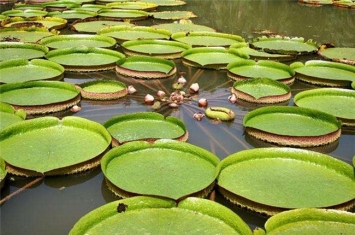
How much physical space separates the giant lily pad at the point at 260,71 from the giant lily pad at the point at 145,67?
0.77 m

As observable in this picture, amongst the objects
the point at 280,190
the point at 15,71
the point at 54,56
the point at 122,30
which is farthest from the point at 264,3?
the point at 280,190

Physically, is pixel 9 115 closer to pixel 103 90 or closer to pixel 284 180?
pixel 103 90

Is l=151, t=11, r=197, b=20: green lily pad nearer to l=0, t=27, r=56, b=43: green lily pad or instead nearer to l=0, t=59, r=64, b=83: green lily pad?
l=0, t=27, r=56, b=43: green lily pad

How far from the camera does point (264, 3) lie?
11.2 m

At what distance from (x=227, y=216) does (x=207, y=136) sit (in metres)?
1.43

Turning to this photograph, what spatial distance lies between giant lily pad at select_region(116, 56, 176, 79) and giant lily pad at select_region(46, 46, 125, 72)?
0.16 m

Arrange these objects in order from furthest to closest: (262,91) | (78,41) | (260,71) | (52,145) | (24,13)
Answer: (24,13) → (78,41) → (260,71) → (262,91) → (52,145)

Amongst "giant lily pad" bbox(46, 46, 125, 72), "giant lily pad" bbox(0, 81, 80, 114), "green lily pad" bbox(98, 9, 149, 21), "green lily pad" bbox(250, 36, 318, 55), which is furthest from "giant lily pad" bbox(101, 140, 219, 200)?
"green lily pad" bbox(98, 9, 149, 21)

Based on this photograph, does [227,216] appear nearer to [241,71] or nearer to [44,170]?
[44,170]

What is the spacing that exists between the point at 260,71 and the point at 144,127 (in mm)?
2193

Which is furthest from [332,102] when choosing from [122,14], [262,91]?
[122,14]

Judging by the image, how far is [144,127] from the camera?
3688 millimetres

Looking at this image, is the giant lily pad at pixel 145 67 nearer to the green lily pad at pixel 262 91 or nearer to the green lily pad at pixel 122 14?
the green lily pad at pixel 262 91

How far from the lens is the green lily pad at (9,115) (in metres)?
3.61
